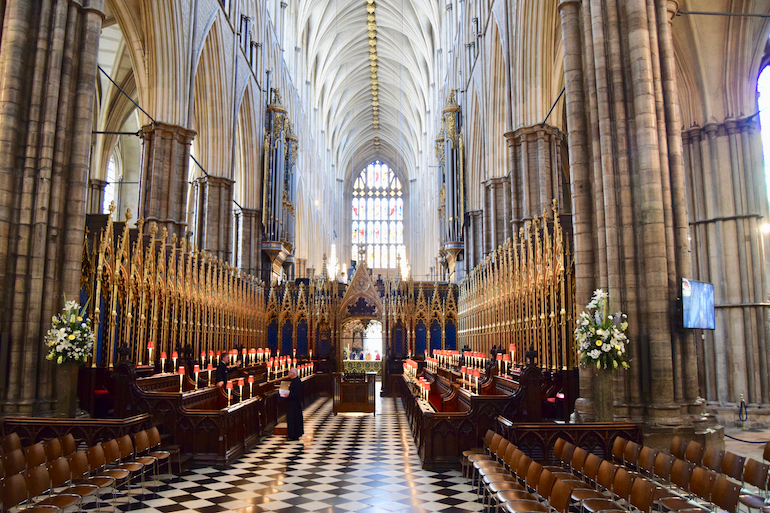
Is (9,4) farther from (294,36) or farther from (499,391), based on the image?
(294,36)

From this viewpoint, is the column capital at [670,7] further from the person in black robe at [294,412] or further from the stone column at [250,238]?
the stone column at [250,238]

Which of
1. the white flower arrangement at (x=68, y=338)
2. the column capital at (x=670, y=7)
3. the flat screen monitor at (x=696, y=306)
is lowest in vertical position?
the white flower arrangement at (x=68, y=338)

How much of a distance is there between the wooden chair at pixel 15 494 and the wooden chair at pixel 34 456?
123cm

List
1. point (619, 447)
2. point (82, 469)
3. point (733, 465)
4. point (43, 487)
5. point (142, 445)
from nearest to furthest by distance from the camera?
point (43, 487), point (733, 465), point (82, 469), point (619, 447), point (142, 445)

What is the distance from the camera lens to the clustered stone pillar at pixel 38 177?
349 inches

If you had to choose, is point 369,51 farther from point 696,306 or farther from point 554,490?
point 554,490

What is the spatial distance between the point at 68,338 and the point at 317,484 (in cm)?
448

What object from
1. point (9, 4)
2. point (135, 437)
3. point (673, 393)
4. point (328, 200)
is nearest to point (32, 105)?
point (9, 4)

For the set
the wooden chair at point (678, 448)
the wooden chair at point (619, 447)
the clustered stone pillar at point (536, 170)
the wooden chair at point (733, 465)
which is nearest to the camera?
the wooden chair at point (733, 465)

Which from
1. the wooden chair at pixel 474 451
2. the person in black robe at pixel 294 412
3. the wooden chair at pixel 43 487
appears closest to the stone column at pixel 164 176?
the person in black robe at pixel 294 412

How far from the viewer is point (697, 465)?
6.00 metres

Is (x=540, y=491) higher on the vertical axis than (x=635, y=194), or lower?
lower

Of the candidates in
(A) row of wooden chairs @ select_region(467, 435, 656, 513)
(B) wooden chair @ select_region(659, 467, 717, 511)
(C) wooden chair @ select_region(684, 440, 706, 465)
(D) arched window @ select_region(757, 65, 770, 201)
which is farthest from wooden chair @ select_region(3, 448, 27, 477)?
(D) arched window @ select_region(757, 65, 770, 201)

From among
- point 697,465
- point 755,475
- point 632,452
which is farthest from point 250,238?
point 755,475
